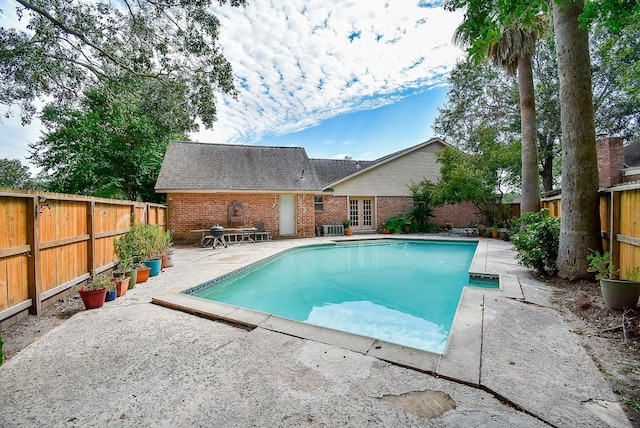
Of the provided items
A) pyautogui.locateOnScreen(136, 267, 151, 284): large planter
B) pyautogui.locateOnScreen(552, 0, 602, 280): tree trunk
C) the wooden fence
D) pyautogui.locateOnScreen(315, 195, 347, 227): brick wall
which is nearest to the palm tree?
pyautogui.locateOnScreen(552, 0, 602, 280): tree trunk

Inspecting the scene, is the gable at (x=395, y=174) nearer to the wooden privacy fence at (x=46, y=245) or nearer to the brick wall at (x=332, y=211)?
the brick wall at (x=332, y=211)

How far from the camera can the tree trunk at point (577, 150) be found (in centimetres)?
511

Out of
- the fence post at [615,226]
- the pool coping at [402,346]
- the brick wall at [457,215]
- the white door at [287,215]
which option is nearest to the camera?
the pool coping at [402,346]

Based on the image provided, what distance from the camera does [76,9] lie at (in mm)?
7527

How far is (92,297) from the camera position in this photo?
14.1 feet

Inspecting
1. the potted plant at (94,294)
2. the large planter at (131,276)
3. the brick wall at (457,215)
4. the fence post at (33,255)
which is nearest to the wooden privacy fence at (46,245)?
the fence post at (33,255)

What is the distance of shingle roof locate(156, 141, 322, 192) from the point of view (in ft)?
43.3

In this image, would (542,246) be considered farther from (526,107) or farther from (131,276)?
(131,276)

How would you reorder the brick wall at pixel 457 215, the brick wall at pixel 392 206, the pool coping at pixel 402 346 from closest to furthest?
the pool coping at pixel 402 346, the brick wall at pixel 392 206, the brick wall at pixel 457 215

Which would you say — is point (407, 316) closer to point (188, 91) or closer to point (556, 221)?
point (556, 221)

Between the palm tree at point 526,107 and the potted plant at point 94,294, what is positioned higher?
the palm tree at point 526,107

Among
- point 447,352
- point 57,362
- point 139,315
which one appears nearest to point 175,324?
point 139,315

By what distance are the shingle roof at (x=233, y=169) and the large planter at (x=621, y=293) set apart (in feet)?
39.7

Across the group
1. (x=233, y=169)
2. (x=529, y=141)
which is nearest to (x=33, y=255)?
(x=233, y=169)
